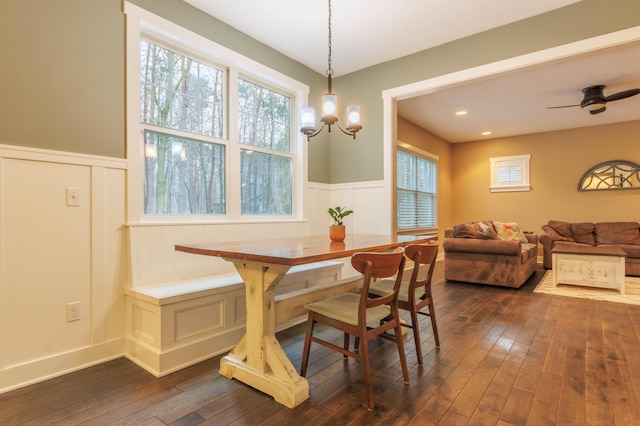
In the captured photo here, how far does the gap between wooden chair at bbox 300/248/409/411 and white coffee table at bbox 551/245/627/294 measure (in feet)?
12.3

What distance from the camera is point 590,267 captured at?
435cm

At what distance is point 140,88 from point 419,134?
17.8 ft

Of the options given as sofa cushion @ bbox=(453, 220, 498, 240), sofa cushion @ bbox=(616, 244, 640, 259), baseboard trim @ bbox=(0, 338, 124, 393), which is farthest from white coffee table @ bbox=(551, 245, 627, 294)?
baseboard trim @ bbox=(0, 338, 124, 393)

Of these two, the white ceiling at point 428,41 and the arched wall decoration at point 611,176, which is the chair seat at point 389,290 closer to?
the white ceiling at point 428,41

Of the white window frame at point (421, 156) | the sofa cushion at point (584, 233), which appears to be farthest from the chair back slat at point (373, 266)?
the sofa cushion at point (584, 233)

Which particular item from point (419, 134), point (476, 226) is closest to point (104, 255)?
point (476, 226)

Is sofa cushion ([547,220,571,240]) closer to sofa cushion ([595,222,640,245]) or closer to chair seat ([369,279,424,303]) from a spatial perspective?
sofa cushion ([595,222,640,245])

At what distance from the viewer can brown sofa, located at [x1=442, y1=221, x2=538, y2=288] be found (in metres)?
4.46

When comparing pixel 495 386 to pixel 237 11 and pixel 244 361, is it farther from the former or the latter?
pixel 237 11

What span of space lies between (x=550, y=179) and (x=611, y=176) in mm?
982

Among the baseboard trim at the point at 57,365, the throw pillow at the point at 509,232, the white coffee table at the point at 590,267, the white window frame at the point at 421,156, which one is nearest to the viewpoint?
the baseboard trim at the point at 57,365

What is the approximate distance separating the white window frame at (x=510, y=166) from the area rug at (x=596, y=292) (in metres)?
2.91

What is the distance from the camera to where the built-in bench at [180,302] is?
2.13m

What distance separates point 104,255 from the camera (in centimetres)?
236
